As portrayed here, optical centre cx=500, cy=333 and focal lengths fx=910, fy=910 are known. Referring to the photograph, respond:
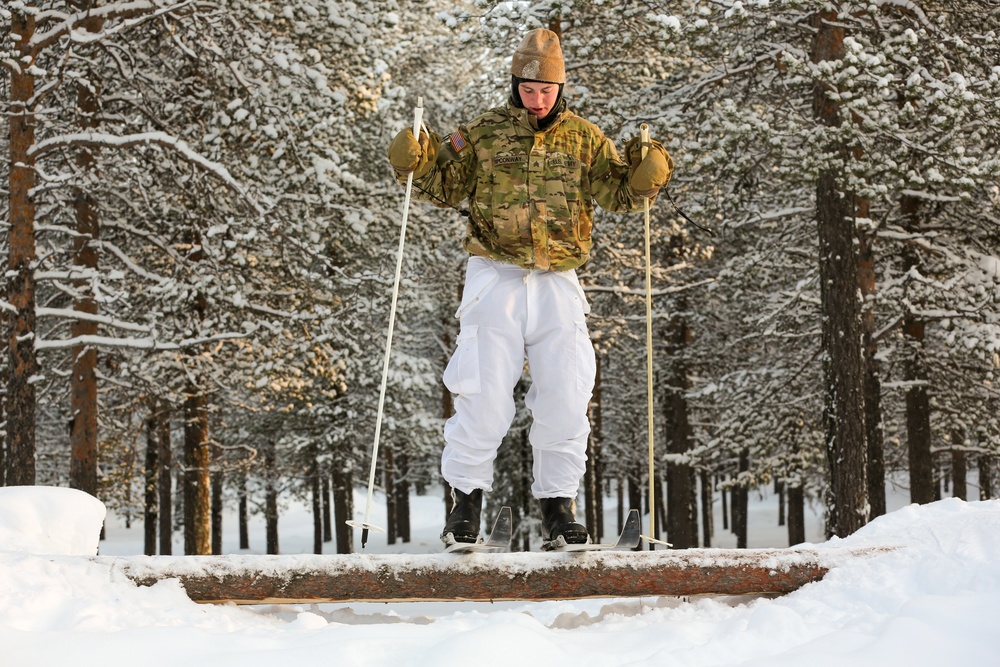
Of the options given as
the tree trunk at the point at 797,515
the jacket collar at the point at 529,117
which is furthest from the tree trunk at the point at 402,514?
the jacket collar at the point at 529,117

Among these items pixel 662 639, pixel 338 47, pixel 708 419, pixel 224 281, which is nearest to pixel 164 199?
pixel 224 281

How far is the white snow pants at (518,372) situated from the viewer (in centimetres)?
441

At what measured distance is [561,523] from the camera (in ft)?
14.3

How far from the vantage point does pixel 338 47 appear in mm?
10805

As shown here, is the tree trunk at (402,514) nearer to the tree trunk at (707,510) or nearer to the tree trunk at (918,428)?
the tree trunk at (707,510)

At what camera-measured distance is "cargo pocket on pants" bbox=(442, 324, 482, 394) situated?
436cm

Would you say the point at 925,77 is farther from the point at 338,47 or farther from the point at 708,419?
the point at 708,419

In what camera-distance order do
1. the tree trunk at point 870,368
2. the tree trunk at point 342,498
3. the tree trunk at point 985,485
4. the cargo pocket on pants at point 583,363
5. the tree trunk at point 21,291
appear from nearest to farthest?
the cargo pocket on pants at point 583,363
the tree trunk at point 21,291
the tree trunk at point 870,368
the tree trunk at point 985,485
the tree trunk at point 342,498

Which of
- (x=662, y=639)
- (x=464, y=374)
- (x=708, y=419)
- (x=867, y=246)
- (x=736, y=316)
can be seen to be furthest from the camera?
(x=708, y=419)

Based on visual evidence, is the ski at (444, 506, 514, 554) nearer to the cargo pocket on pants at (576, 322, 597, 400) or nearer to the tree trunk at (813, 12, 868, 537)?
the cargo pocket on pants at (576, 322, 597, 400)

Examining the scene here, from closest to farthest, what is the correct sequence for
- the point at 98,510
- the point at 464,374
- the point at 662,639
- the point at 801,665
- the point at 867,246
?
the point at 801,665 < the point at 662,639 < the point at 464,374 < the point at 98,510 < the point at 867,246

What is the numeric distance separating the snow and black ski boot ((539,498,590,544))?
1.05 ft

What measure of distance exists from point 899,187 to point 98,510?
7.81 m

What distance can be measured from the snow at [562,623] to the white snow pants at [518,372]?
68 cm
